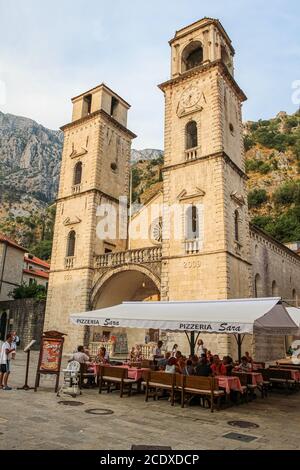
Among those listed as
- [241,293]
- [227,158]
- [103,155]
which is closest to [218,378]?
[241,293]

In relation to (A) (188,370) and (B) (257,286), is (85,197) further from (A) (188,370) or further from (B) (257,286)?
(A) (188,370)

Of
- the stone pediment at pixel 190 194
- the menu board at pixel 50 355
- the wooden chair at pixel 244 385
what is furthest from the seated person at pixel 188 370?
the stone pediment at pixel 190 194

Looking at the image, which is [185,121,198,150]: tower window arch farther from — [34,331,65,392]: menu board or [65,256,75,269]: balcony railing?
[34,331,65,392]: menu board

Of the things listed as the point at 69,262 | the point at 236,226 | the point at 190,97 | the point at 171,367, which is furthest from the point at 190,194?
the point at 171,367

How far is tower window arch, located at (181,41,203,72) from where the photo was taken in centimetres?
2397

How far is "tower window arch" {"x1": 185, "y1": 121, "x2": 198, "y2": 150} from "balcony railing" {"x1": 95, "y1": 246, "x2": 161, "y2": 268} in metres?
6.54

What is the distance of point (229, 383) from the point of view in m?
9.55

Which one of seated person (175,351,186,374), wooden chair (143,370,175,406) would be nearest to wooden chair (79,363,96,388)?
wooden chair (143,370,175,406)

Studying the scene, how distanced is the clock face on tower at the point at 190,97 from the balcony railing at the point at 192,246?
28.1 ft

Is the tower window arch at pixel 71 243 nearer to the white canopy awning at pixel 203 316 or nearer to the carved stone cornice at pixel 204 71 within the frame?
the carved stone cornice at pixel 204 71

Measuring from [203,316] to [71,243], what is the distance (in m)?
17.9

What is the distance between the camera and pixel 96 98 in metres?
27.7

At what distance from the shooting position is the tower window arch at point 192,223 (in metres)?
19.6
